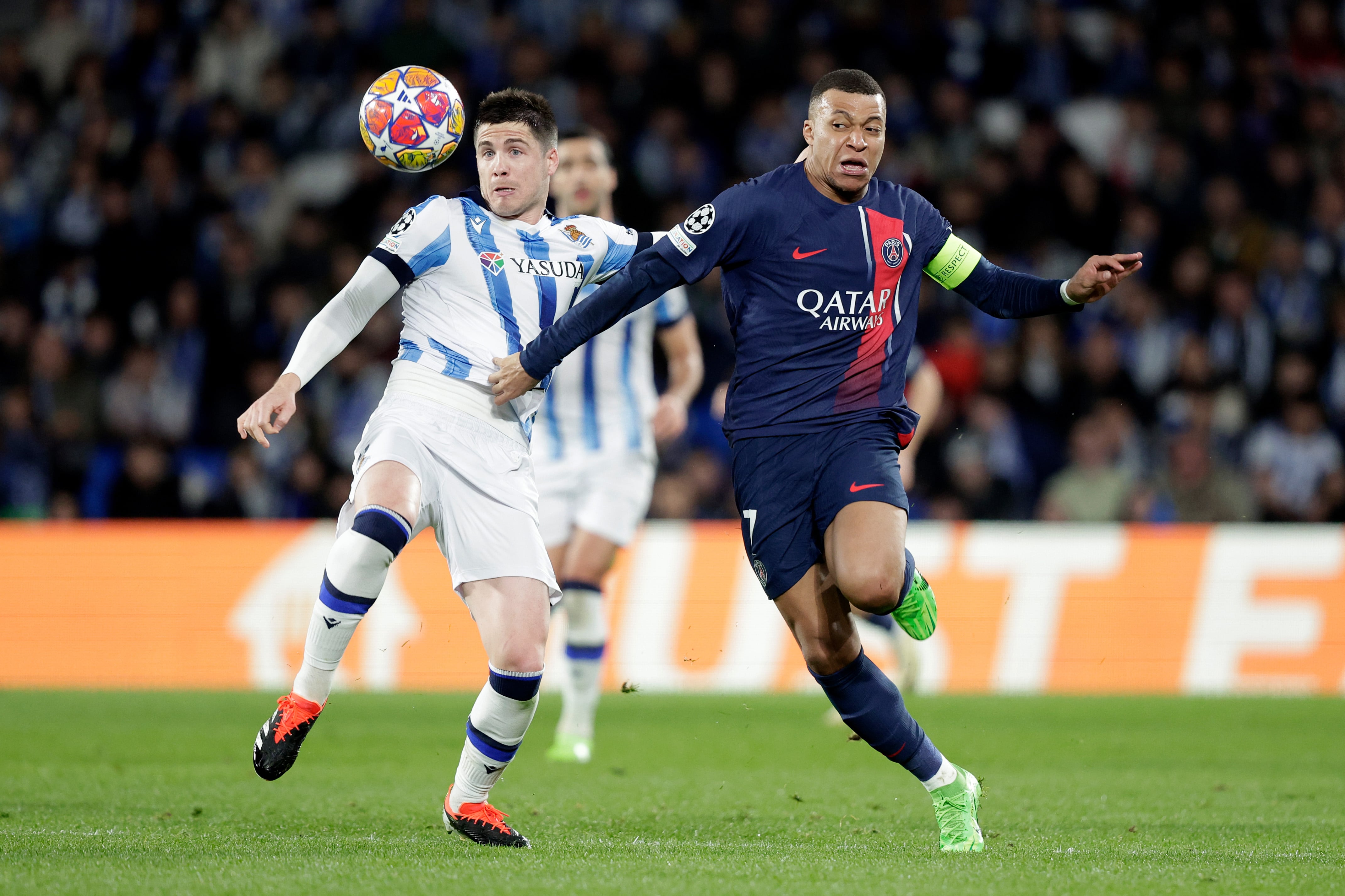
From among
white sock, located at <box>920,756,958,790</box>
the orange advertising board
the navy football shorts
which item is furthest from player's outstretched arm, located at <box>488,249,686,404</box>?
the orange advertising board

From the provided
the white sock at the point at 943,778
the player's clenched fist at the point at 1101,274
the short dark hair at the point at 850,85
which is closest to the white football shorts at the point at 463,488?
the white sock at the point at 943,778

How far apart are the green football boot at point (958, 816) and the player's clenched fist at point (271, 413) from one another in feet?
7.78

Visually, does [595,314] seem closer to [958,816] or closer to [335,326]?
[335,326]

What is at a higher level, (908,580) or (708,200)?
(708,200)

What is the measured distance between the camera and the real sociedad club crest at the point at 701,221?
5.15m

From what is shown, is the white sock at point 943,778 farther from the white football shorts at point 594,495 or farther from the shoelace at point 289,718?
the white football shorts at point 594,495

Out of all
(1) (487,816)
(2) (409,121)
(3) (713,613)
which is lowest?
(3) (713,613)

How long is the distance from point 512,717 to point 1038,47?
12585 millimetres

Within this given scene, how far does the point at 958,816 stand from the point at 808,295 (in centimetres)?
176

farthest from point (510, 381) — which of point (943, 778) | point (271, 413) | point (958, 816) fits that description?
point (958, 816)

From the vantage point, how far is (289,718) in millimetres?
4898

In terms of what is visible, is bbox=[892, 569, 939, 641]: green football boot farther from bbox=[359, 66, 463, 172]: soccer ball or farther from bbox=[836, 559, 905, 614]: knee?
bbox=[359, 66, 463, 172]: soccer ball

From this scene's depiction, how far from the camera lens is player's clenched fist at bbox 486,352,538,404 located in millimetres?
5145

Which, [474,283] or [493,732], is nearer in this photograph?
[493,732]
